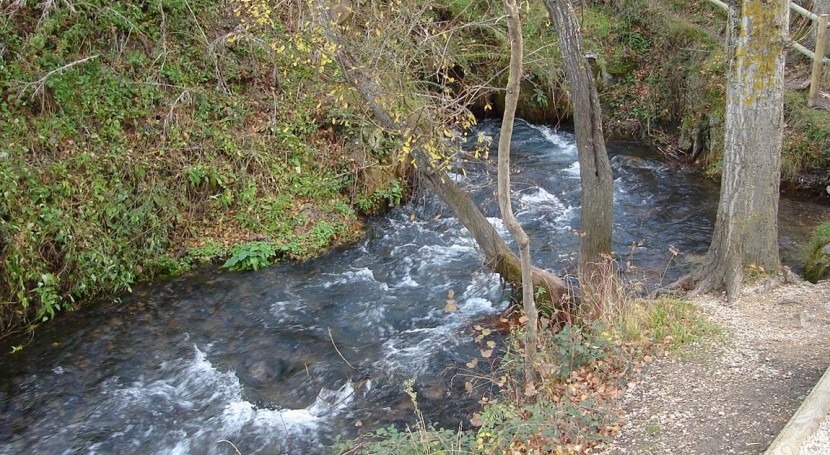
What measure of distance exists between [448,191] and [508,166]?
299cm

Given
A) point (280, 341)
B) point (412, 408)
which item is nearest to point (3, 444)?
point (280, 341)

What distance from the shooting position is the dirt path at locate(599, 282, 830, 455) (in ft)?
13.5

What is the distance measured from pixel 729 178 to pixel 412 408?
3.83 m

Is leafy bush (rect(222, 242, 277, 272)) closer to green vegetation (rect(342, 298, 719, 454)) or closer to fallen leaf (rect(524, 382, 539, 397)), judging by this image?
green vegetation (rect(342, 298, 719, 454))

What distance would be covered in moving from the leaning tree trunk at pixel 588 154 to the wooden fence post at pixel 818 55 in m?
4.74

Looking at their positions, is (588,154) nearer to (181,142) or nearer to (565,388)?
(565,388)

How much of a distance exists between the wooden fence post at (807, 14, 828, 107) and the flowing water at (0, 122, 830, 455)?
6.48ft

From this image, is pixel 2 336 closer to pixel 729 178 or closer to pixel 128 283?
pixel 128 283

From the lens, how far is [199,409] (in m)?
6.16

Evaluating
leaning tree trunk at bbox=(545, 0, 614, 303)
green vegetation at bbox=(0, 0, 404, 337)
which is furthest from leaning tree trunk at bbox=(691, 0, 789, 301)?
green vegetation at bbox=(0, 0, 404, 337)

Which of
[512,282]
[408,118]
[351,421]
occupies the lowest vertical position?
[351,421]

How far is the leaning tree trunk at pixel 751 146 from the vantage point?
5.77 meters

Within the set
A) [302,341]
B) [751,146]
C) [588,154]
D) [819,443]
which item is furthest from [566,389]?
[302,341]

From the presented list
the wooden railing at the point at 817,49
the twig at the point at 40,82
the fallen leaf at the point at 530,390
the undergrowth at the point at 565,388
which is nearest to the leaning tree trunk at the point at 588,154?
the undergrowth at the point at 565,388
